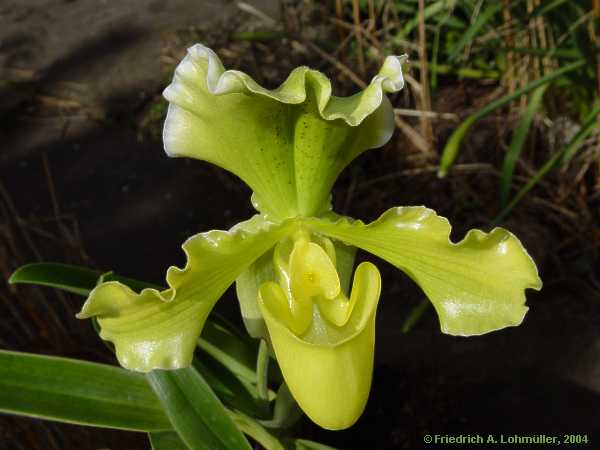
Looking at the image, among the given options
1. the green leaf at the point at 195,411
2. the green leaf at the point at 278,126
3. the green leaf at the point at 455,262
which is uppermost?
the green leaf at the point at 278,126

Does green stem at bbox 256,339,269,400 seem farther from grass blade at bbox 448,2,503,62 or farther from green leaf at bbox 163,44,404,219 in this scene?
grass blade at bbox 448,2,503,62

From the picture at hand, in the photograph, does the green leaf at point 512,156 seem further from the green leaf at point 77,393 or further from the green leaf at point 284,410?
the green leaf at point 77,393

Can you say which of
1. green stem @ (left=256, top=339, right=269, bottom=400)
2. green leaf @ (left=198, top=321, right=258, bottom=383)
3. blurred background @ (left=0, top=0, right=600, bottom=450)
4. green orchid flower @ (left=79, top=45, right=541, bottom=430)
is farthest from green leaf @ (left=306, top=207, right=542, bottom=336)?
blurred background @ (left=0, top=0, right=600, bottom=450)

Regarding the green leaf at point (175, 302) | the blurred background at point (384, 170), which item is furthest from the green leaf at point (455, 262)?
the blurred background at point (384, 170)

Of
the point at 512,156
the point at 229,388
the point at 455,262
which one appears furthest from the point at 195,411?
the point at 512,156

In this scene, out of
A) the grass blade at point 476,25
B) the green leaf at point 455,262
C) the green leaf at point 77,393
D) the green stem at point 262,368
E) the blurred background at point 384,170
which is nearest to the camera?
the green leaf at point 455,262
